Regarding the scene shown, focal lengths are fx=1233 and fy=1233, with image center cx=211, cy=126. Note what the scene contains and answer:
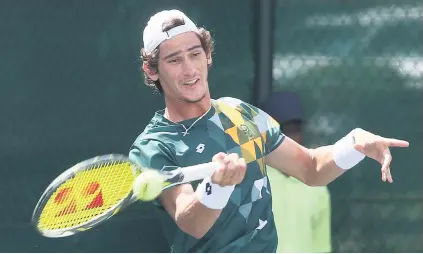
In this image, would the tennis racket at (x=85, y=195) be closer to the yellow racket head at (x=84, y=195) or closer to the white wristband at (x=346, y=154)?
the yellow racket head at (x=84, y=195)

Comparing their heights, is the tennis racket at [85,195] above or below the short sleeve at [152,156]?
below

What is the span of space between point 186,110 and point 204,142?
0.40 feet

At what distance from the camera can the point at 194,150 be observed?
371cm

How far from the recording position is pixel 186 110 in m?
3.79

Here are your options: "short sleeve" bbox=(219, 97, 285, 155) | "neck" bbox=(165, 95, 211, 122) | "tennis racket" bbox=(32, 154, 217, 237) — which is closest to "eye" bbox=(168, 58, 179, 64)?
"neck" bbox=(165, 95, 211, 122)

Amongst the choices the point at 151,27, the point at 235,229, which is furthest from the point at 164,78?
the point at 235,229

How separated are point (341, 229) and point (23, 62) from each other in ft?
4.79

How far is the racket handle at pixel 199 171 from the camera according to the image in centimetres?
332

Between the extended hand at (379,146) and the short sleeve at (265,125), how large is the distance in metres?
0.26

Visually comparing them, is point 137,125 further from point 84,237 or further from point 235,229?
point 235,229

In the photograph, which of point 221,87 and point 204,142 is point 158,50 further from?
point 221,87

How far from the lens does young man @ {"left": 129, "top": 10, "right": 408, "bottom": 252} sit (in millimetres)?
3682

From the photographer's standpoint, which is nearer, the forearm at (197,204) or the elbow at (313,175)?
the forearm at (197,204)

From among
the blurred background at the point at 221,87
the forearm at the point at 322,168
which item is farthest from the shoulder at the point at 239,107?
the blurred background at the point at 221,87
